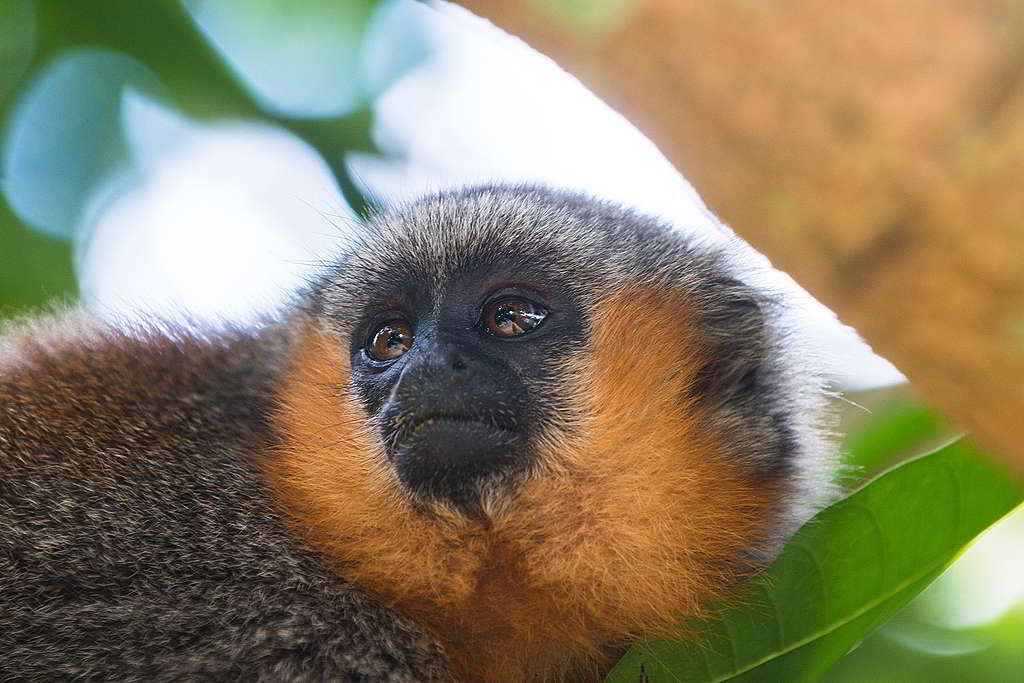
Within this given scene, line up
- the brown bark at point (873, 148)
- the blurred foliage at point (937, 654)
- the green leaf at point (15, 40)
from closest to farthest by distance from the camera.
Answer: the brown bark at point (873, 148) < the blurred foliage at point (937, 654) < the green leaf at point (15, 40)

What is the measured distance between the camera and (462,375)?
123 inches

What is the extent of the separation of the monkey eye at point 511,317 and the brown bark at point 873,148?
149 centimetres

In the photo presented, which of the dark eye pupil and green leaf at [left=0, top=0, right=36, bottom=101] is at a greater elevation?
green leaf at [left=0, top=0, right=36, bottom=101]

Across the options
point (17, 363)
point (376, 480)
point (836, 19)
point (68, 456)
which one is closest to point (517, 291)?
point (376, 480)

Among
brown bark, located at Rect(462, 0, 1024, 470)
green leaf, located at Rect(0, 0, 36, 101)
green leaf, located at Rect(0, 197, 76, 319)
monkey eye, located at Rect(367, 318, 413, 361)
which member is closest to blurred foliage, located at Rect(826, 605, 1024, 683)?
monkey eye, located at Rect(367, 318, 413, 361)

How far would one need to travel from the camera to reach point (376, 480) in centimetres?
334

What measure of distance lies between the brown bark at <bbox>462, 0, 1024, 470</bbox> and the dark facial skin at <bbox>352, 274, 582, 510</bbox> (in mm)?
1381

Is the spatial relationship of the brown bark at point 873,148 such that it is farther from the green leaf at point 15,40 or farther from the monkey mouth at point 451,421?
the green leaf at point 15,40

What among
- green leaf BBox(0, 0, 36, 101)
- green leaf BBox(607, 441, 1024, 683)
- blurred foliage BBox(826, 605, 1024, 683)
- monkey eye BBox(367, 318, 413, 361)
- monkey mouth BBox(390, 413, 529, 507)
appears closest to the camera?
green leaf BBox(607, 441, 1024, 683)

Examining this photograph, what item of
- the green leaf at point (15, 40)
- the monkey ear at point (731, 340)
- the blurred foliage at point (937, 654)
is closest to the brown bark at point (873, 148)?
the monkey ear at point (731, 340)

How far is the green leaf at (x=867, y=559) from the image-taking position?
2.60 metres

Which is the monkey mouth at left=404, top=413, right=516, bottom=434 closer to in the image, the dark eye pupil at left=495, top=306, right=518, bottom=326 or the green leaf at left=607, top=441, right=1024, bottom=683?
the dark eye pupil at left=495, top=306, right=518, bottom=326

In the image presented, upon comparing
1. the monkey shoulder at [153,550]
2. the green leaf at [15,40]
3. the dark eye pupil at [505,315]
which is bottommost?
the monkey shoulder at [153,550]

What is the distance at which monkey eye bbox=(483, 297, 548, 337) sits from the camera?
132 inches
